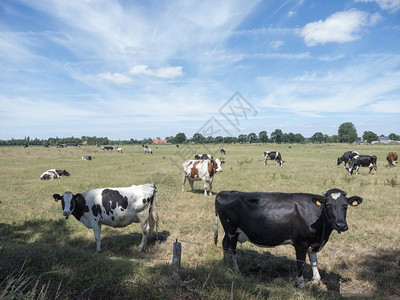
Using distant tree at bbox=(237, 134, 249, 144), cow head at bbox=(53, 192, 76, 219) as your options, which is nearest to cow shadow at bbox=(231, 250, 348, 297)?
cow head at bbox=(53, 192, 76, 219)

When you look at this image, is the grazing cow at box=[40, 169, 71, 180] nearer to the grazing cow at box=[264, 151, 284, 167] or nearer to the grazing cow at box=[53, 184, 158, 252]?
the grazing cow at box=[53, 184, 158, 252]

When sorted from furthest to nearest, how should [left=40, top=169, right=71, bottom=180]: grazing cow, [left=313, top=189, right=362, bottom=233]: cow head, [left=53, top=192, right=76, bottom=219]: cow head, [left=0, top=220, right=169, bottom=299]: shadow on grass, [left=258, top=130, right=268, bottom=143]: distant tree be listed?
1. [left=258, top=130, right=268, bottom=143]: distant tree
2. [left=40, top=169, right=71, bottom=180]: grazing cow
3. [left=53, top=192, right=76, bottom=219]: cow head
4. [left=313, top=189, right=362, bottom=233]: cow head
5. [left=0, top=220, right=169, bottom=299]: shadow on grass

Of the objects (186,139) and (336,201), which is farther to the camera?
(186,139)

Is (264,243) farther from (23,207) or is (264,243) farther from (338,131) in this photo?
(338,131)

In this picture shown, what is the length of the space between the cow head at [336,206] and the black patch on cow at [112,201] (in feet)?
16.4

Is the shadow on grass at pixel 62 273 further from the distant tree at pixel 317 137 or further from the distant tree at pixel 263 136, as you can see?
the distant tree at pixel 317 137

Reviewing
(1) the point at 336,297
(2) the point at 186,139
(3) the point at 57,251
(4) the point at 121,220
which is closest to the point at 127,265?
(3) the point at 57,251

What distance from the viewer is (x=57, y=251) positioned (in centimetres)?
547

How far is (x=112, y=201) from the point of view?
7.11 meters

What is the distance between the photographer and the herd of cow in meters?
5.30

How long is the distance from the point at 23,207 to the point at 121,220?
22.4ft

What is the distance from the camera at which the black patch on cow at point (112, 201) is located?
279 inches

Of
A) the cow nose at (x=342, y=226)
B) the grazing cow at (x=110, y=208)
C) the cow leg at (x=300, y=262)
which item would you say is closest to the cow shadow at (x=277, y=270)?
the cow leg at (x=300, y=262)

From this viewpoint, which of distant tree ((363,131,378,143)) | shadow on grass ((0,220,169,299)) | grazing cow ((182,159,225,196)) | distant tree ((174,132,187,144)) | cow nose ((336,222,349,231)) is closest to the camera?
shadow on grass ((0,220,169,299))
